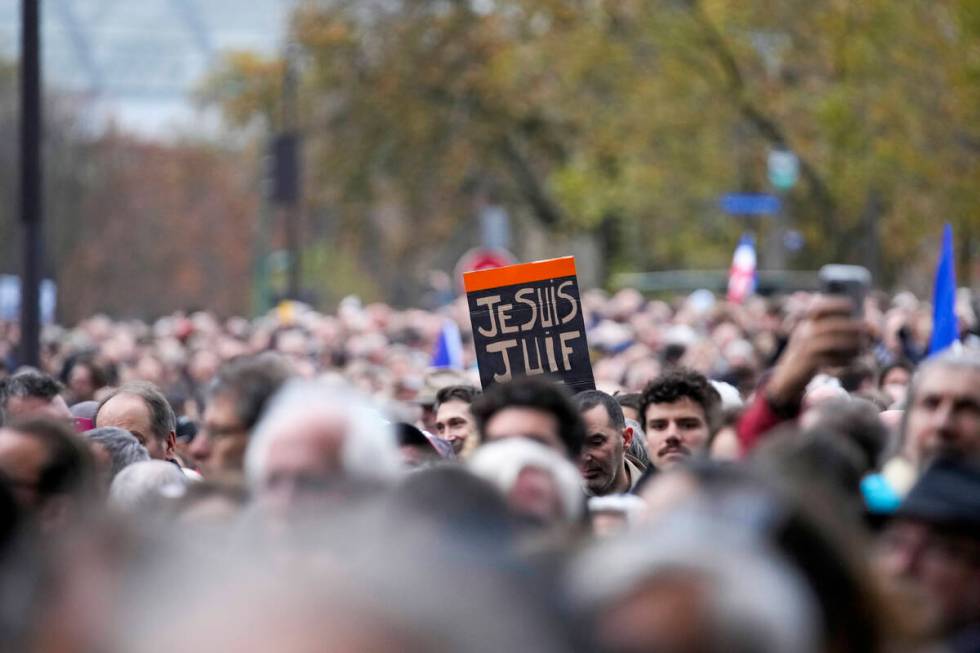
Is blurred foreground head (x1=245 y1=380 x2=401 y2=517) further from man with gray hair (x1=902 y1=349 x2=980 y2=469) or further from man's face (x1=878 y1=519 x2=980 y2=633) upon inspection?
man with gray hair (x1=902 y1=349 x2=980 y2=469)

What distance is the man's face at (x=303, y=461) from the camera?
12.9 ft

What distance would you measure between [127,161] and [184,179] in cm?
583

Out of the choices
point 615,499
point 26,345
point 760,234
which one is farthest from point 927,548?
point 760,234

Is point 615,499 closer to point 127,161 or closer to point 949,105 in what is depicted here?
point 949,105

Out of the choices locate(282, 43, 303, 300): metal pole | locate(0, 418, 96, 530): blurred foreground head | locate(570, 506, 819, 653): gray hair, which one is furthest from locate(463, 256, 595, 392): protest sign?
locate(282, 43, 303, 300): metal pole

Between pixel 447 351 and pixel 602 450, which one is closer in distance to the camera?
pixel 602 450

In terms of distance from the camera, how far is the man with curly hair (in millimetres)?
7945

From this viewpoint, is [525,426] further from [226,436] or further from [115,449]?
[115,449]

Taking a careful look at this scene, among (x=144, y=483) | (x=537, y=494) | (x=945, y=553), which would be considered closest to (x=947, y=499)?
(x=945, y=553)

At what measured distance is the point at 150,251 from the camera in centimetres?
6862

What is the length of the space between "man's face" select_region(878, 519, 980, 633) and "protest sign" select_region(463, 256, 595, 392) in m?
4.06

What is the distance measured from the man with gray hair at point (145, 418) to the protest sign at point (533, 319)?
125cm

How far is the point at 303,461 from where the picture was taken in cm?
397

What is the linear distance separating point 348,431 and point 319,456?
7 cm
